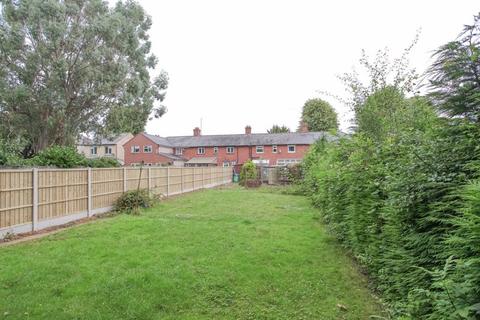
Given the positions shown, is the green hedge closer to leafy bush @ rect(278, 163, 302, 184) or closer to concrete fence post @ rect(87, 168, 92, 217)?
concrete fence post @ rect(87, 168, 92, 217)

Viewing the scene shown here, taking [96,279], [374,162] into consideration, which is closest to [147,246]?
Result: [96,279]

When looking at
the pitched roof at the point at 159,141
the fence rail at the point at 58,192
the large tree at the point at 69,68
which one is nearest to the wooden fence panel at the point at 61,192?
the fence rail at the point at 58,192

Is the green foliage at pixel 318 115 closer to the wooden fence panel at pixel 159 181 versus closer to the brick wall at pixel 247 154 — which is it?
the brick wall at pixel 247 154

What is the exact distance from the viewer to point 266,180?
82.9ft

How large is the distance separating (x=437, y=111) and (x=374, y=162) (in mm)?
1643

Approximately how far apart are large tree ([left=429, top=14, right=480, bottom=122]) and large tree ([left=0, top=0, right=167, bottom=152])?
17.0 metres

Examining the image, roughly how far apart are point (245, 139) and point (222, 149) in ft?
9.95

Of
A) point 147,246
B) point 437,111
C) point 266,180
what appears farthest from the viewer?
point 266,180

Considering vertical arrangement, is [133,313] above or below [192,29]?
below

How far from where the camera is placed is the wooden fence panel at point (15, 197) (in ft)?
23.4

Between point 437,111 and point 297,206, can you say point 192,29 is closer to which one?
point 297,206

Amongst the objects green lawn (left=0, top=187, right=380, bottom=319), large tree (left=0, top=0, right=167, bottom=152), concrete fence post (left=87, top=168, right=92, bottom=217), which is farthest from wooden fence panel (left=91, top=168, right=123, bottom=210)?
large tree (left=0, top=0, right=167, bottom=152)

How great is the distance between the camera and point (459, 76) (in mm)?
2809

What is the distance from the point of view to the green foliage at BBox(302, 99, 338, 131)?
4559 cm
